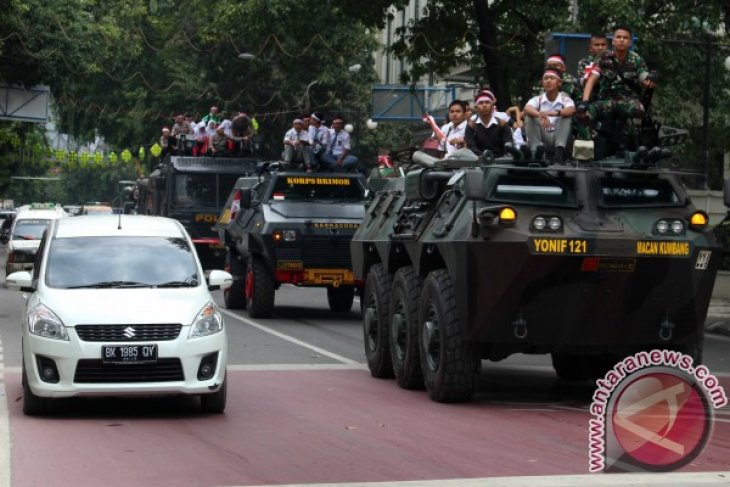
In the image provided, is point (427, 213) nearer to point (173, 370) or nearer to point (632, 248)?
point (632, 248)

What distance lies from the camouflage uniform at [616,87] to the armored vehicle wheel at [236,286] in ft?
40.6

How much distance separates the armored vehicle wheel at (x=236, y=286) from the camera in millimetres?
26703

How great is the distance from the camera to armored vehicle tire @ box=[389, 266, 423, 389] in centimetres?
1470

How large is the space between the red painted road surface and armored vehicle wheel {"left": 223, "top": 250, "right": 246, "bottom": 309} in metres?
11.7

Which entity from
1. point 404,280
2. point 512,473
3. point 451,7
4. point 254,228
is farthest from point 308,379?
point 451,7

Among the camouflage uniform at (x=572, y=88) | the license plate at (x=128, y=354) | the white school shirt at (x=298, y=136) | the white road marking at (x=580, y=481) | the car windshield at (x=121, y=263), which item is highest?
the camouflage uniform at (x=572, y=88)

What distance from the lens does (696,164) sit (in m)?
38.9

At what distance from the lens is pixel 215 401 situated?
1302 centimetres

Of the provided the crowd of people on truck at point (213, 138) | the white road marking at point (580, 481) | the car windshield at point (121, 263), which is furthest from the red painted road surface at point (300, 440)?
the crowd of people on truck at point (213, 138)

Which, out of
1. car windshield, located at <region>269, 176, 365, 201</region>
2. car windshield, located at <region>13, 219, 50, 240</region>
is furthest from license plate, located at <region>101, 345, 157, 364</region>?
car windshield, located at <region>13, 219, 50, 240</region>

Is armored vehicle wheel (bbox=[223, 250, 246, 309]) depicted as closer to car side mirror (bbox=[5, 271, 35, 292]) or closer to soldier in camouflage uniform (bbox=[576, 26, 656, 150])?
soldier in camouflage uniform (bbox=[576, 26, 656, 150])

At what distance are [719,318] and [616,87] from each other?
37.9 ft

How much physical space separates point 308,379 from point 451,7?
713 inches

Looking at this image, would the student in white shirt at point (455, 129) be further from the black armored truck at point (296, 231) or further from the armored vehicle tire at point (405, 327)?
the black armored truck at point (296, 231)
